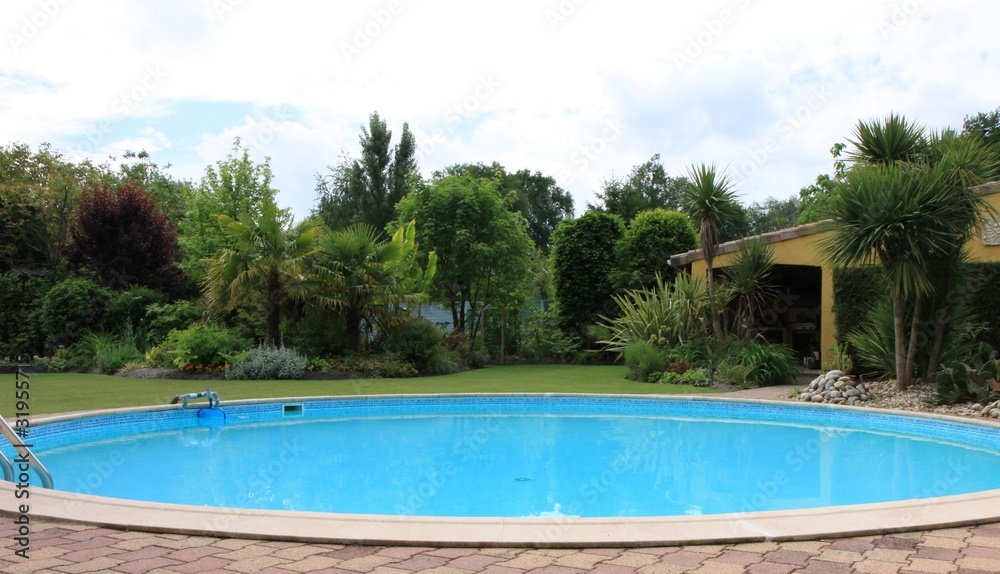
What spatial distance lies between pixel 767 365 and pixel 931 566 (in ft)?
36.2

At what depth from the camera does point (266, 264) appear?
15469 millimetres

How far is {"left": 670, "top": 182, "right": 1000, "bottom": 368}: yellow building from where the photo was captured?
12.3 m

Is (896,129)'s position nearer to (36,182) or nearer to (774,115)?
(774,115)

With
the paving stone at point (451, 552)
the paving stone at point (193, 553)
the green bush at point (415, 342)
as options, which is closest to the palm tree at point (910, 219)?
the green bush at point (415, 342)

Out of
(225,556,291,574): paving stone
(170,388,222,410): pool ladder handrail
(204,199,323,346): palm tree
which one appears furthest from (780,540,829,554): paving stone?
(204,199,323,346): palm tree

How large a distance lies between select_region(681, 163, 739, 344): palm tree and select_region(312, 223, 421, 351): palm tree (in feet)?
21.9

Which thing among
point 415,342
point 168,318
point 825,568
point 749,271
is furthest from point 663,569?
point 168,318

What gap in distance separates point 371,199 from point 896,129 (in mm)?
26802

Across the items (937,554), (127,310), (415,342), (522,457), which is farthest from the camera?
(127,310)

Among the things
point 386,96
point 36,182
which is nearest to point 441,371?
point 386,96

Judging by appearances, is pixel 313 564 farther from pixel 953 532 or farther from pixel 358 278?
pixel 358 278

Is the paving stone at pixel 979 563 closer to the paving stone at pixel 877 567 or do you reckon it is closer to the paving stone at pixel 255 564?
the paving stone at pixel 877 567

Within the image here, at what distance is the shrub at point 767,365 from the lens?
13.9 m

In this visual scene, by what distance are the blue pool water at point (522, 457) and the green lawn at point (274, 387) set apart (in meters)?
1.07
